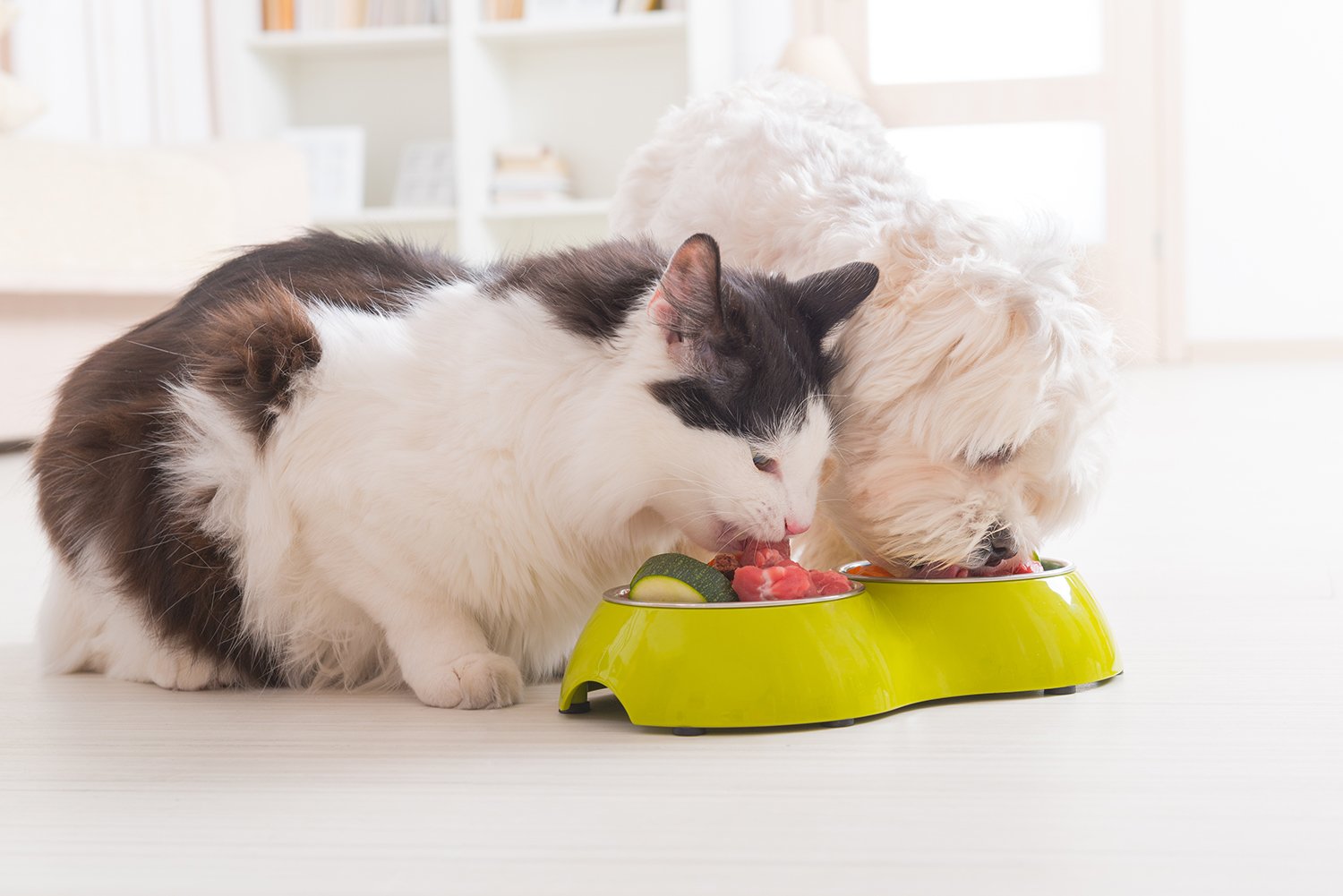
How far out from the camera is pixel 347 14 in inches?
218

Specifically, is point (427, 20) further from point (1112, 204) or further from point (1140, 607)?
point (1140, 607)

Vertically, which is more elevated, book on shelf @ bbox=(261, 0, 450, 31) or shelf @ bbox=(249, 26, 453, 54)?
book on shelf @ bbox=(261, 0, 450, 31)

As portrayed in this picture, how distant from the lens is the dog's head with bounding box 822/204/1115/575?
1.32 metres

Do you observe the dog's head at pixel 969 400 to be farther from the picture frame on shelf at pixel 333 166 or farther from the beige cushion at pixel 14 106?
the picture frame on shelf at pixel 333 166

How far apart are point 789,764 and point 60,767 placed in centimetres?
65

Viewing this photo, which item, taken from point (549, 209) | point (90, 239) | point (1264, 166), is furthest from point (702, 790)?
point (1264, 166)

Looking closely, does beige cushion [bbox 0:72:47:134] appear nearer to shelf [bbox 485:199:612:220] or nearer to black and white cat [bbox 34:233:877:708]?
shelf [bbox 485:199:612:220]

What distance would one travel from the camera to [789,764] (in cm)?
113

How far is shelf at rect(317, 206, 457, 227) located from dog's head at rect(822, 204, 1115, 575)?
4.32 m

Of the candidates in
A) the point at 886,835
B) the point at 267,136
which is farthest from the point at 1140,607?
the point at 267,136

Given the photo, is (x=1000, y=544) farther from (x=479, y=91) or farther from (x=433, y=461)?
(x=479, y=91)

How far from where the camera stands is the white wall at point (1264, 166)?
646 centimetres

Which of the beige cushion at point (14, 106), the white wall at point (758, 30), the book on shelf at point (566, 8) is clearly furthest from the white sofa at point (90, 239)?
the white wall at point (758, 30)

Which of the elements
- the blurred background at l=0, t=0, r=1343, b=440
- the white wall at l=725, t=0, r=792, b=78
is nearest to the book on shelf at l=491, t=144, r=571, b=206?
the blurred background at l=0, t=0, r=1343, b=440
